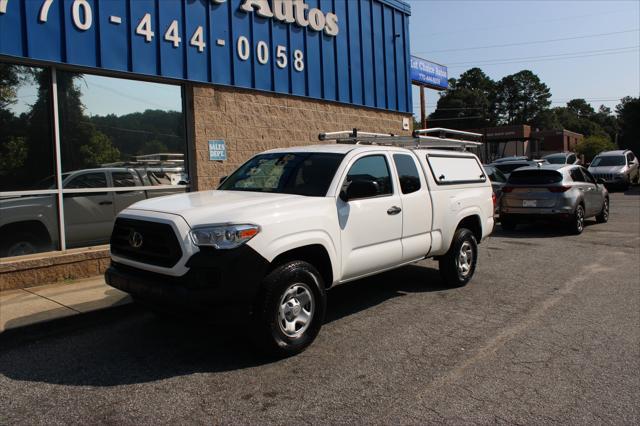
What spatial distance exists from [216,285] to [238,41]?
6818mm

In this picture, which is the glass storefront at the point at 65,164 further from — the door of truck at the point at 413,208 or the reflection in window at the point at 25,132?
the door of truck at the point at 413,208

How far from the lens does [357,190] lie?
522cm

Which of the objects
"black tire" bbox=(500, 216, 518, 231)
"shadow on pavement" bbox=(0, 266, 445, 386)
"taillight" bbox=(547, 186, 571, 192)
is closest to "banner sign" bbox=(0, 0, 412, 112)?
"shadow on pavement" bbox=(0, 266, 445, 386)

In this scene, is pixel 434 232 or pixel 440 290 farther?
pixel 440 290

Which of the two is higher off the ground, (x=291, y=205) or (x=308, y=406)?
(x=291, y=205)

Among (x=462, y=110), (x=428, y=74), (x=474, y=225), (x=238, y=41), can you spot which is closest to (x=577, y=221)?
(x=474, y=225)

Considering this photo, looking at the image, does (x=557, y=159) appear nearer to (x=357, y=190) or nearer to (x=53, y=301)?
(x=357, y=190)

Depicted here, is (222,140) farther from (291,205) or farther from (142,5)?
(291,205)

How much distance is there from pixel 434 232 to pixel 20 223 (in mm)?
5581

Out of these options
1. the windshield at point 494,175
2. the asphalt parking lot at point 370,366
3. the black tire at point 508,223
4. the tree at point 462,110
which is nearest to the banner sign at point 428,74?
the windshield at point 494,175

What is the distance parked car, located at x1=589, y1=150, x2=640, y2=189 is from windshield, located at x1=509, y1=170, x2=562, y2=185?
47.9 feet

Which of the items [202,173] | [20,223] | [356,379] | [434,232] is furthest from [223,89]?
[356,379]

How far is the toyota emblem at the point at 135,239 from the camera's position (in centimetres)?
463

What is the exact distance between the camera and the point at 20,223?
7234mm
